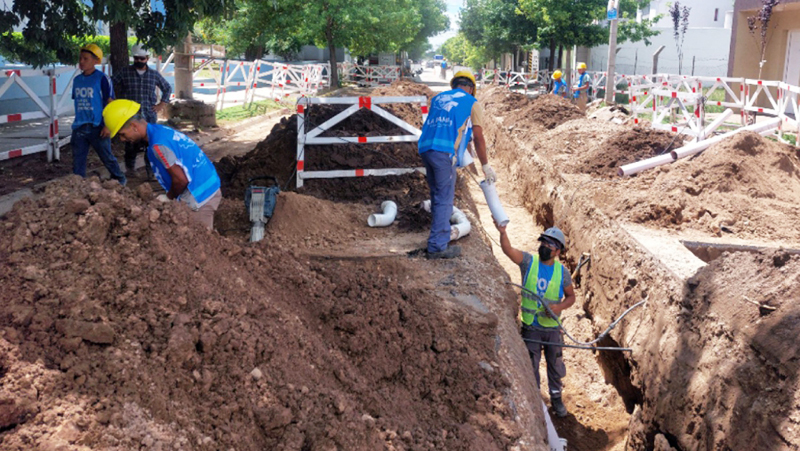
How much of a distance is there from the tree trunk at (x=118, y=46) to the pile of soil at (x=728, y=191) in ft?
25.4

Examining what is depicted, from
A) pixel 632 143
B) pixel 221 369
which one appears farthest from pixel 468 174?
pixel 221 369

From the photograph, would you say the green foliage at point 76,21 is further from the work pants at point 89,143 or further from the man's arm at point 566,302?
the man's arm at point 566,302

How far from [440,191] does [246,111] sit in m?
15.2

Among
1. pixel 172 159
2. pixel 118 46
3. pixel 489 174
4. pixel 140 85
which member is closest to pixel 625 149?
pixel 489 174

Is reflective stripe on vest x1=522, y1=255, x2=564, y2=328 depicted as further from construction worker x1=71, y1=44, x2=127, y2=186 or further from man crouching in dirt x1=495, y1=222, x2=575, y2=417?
construction worker x1=71, y1=44, x2=127, y2=186

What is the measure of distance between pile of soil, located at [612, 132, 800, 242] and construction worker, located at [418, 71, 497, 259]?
9.74ft

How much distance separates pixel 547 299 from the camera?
5.69m

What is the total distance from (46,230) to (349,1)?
1177 inches

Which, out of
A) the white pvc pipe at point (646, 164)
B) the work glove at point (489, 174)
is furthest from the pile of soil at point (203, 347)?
the white pvc pipe at point (646, 164)

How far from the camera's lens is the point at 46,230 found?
373cm

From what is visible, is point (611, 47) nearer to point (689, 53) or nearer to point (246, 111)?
point (246, 111)

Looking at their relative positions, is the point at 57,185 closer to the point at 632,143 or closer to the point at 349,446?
the point at 349,446


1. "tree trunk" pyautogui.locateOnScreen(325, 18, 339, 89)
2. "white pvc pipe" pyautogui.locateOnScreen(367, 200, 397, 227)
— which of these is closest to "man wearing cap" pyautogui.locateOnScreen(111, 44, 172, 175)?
"white pvc pipe" pyautogui.locateOnScreen(367, 200, 397, 227)

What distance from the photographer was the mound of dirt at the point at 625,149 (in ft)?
34.6
